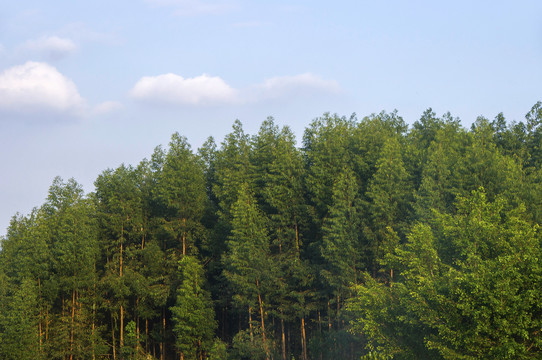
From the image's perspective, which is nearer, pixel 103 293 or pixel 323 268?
pixel 323 268

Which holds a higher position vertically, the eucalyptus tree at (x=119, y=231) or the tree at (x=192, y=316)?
the eucalyptus tree at (x=119, y=231)

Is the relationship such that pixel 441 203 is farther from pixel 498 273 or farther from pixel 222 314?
pixel 222 314

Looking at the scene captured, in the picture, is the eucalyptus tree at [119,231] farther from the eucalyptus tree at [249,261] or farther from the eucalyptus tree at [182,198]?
the eucalyptus tree at [249,261]

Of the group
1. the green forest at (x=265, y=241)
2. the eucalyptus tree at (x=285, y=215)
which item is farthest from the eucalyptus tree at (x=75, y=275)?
the eucalyptus tree at (x=285, y=215)

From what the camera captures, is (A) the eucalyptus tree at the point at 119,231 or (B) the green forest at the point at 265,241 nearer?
(B) the green forest at the point at 265,241

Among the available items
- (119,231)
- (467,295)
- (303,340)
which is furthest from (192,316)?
(467,295)

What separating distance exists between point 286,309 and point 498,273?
24.9 meters

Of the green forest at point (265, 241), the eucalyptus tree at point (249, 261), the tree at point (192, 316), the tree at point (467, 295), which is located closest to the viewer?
the tree at point (467, 295)

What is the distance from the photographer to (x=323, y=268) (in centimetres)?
5250

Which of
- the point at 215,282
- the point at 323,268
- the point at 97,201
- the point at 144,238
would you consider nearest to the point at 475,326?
the point at 323,268

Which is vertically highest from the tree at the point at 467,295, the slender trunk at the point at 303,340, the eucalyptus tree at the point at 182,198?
the eucalyptus tree at the point at 182,198

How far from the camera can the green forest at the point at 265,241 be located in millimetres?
46094

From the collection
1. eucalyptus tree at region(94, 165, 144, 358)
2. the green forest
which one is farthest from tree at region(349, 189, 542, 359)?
eucalyptus tree at region(94, 165, 144, 358)

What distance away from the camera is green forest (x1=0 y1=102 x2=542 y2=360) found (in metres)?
46.1
